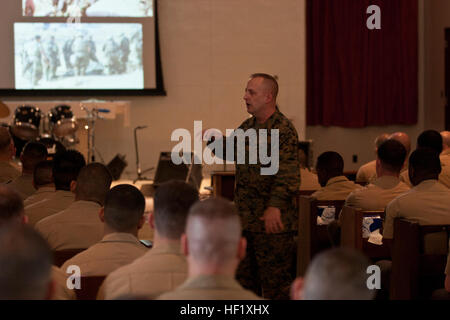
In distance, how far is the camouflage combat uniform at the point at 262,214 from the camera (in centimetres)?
389

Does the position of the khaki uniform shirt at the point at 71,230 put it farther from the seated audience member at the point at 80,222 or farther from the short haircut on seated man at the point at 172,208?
the short haircut on seated man at the point at 172,208

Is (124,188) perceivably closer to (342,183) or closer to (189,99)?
(342,183)

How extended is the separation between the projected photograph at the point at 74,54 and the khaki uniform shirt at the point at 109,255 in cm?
851

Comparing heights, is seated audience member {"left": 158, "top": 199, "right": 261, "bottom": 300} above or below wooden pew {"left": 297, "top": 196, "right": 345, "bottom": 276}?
above

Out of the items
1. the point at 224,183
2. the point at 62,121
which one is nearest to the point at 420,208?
the point at 224,183

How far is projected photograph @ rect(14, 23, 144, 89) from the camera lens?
1105 cm

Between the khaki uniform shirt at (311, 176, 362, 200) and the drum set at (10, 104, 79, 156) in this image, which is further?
the drum set at (10, 104, 79, 156)

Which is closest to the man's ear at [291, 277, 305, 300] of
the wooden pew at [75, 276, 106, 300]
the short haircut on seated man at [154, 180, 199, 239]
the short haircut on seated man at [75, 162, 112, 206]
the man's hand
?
the short haircut on seated man at [154, 180, 199, 239]

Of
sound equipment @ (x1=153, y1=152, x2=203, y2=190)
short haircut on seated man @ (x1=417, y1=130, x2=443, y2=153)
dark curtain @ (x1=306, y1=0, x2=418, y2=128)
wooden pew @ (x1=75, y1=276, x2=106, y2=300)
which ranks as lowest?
sound equipment @ (x1=153, y1=152, x2=203, y2=190)

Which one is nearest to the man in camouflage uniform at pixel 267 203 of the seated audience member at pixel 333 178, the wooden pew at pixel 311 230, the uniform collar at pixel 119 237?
the wooden pew at pixel 311 230

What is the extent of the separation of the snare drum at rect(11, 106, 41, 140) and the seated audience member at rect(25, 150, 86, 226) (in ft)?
16.6

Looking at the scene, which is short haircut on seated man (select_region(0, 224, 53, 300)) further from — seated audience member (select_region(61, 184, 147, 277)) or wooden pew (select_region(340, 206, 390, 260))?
wooden pew (select_region(340, 206, 390, 260))

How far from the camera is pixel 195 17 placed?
1161 centimetres

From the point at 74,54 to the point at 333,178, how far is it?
7.04 m
